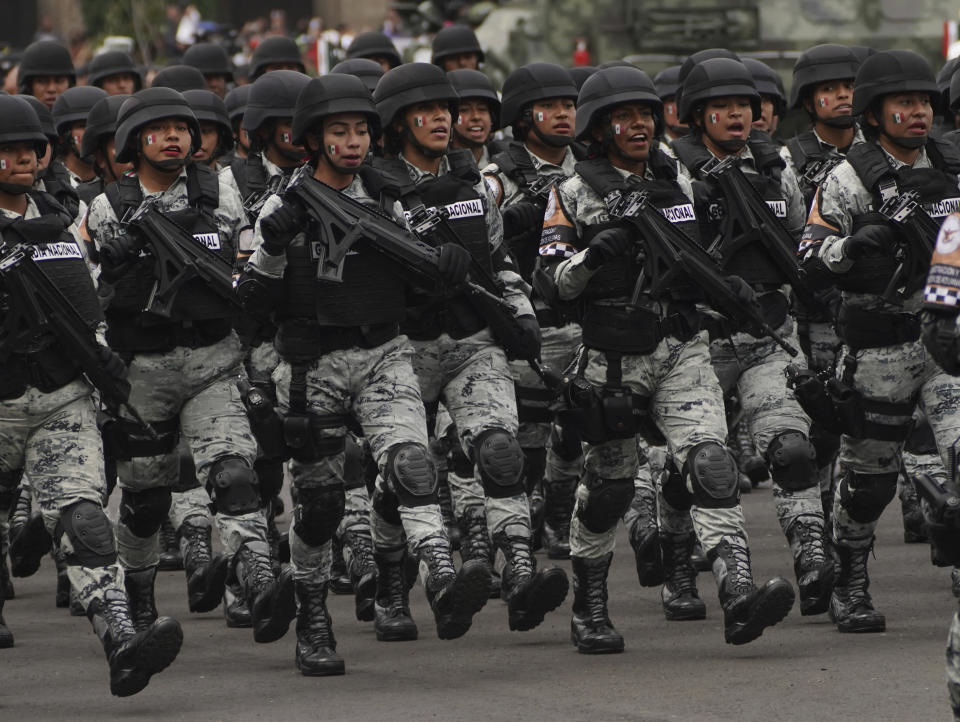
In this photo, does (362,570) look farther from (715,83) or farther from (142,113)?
(715,83)

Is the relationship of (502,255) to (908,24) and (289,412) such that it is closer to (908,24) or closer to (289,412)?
(289,412)

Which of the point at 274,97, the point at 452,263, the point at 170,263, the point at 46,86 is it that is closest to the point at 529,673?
the point at 452,263

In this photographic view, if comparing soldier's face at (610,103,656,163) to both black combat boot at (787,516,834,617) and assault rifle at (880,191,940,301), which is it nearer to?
assault rifle at (880,191,940,301)

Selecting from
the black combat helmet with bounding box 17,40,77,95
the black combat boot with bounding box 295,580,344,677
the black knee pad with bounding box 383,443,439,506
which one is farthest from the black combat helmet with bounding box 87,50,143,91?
the black knee pad with bounding box 383,443,439,506

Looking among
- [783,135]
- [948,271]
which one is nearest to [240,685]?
[948,271]

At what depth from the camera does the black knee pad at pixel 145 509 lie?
863 centimetres

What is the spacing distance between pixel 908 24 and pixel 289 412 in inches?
802

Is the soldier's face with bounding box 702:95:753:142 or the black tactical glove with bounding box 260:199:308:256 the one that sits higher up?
the soldier's face with bounding box 702:95:753:142

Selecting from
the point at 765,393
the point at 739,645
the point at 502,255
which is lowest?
the point at 739,645

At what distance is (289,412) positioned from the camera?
26.3 feet

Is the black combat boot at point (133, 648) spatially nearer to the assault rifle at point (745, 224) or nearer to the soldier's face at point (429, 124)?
the soldier's face at point (429, 124)

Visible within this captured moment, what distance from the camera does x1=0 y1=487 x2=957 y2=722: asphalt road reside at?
7230mm

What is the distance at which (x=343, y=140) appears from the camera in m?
8.01

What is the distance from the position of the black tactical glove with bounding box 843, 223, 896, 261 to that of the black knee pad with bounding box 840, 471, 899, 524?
38.2 inches
